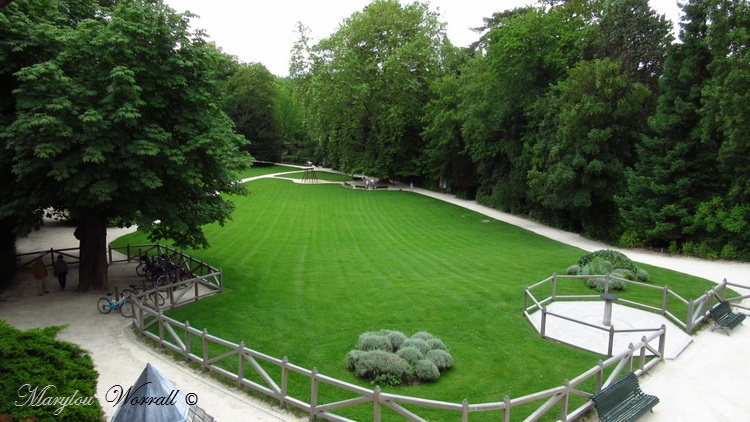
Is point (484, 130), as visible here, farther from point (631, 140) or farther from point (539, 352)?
point (539, 352)

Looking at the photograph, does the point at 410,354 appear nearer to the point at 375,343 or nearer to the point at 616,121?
the point at 375,343

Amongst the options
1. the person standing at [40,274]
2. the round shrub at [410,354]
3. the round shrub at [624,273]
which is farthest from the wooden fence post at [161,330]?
the round shrub at [624,273]

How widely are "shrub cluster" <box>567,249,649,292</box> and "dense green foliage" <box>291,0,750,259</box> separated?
762 centimetres

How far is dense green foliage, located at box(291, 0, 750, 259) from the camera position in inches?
931

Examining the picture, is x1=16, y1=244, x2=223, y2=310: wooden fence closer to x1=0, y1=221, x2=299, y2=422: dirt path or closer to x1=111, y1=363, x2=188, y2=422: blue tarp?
x1=0, y1=221, x2=299, y2=422: dirt path

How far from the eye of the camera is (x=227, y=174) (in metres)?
17.5

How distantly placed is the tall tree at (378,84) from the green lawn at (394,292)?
70.0 ft

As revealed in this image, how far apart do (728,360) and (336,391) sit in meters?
10.3

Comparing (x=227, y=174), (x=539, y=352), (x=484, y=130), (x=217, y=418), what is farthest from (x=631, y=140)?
(x=217, y=418)

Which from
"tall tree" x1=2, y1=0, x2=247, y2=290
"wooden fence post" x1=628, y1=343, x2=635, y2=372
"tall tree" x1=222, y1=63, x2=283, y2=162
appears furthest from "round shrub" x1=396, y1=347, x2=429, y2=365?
"tall tree" x1=222, y1=63, x2=283, y2=162

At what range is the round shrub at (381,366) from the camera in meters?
10.6

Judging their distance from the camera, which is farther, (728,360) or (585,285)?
(585,285)

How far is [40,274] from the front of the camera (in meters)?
16.6

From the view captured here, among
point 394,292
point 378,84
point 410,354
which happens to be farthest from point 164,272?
point 378,84
